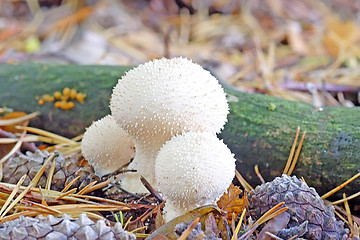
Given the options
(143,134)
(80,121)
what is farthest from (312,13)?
(143,134)

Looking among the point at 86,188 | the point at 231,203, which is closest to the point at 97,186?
the point at 86,188

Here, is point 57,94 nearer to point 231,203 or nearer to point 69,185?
point 69,185

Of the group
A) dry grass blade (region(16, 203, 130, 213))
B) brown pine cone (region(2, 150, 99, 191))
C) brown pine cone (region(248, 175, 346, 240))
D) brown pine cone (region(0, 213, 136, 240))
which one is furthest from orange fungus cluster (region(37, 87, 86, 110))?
brown pine cone (region(248, 175, 346, 240))

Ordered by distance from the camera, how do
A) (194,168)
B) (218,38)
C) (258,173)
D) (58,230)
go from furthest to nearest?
(218,38) < (258,173) < (194,168) < (58,230)

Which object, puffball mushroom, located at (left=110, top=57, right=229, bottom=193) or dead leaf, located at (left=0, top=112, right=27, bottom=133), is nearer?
puffball mushroom, located at (left=110, top=57, right=229, bottom=193)

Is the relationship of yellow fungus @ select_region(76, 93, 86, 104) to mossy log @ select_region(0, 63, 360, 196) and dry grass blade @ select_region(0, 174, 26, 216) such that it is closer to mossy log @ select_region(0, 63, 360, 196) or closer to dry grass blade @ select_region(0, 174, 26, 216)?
mossy log @ select_region(0, 63, 360, 196)

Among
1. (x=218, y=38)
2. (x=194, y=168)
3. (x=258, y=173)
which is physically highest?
(x=194, y=168)

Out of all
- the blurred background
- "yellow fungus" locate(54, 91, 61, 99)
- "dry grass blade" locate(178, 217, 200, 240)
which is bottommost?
the blurred background

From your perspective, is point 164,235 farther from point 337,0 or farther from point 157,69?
point 337,0
